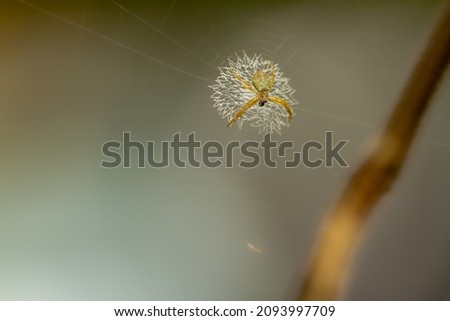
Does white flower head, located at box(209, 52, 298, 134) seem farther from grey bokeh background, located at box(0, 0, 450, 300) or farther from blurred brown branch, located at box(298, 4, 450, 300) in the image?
blurred brown branch, located at box(298, 4, 450, 300)

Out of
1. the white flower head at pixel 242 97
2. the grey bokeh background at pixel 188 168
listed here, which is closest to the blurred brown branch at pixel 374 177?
the grey bokeh background at pixel 188 168

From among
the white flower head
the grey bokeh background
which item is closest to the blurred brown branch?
the grey bokeh background

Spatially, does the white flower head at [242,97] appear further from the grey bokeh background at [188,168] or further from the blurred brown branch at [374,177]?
the blurred brown branch at [374,177]

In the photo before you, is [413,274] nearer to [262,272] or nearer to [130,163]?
[262,272]

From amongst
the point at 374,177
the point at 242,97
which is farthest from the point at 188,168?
the point at 374,177

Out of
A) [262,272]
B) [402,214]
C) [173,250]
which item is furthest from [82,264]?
[402,214]
